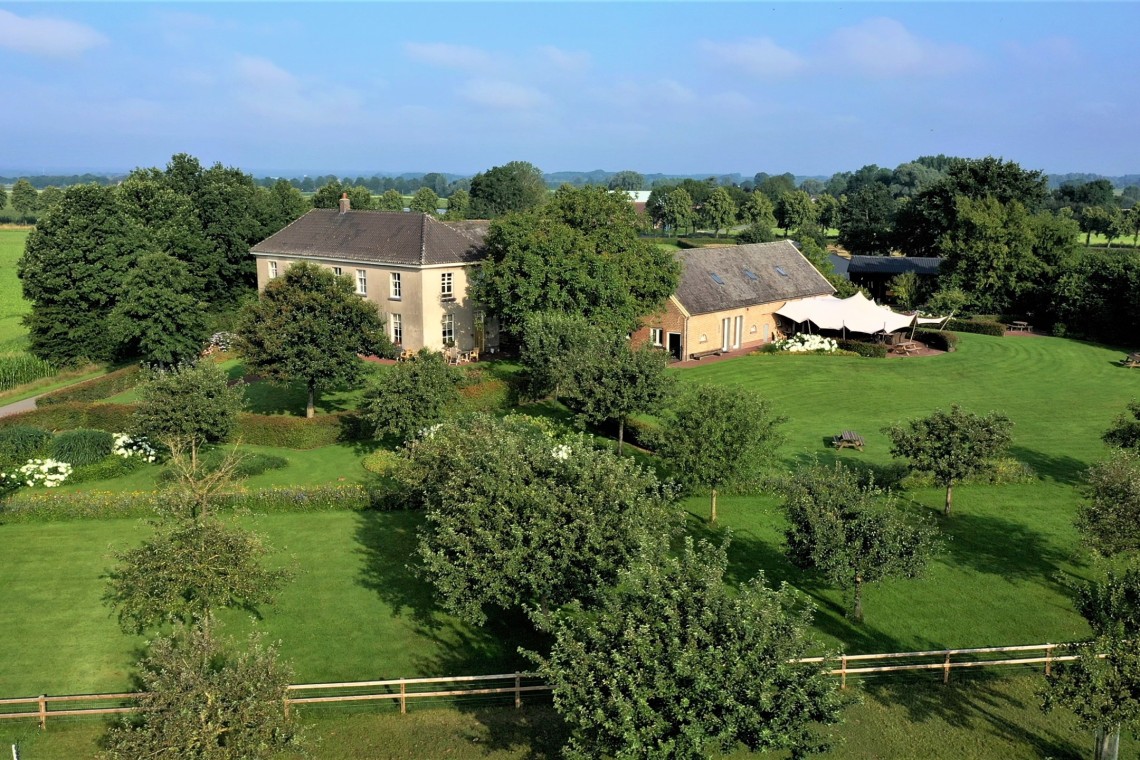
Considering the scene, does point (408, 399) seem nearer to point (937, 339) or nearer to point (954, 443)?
point (954, 443)

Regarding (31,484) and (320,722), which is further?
(31,484)

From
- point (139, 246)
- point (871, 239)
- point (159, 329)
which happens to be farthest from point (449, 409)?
point (871, 239)

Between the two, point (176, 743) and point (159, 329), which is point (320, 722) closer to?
point (176, 743)

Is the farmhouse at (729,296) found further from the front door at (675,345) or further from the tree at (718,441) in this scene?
the tree at (718,441)

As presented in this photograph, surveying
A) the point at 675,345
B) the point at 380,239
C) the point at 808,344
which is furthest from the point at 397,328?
the point at 808,344

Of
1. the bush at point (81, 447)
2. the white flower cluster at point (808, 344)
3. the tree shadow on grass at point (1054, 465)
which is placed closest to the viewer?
the tree shadow on grass at point (1054, 465)

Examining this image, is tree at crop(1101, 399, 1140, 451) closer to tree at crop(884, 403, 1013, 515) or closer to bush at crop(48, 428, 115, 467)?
tree at crop(884, 403, 1013, 515)

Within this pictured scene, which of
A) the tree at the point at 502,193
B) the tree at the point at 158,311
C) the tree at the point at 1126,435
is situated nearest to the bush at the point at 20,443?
the tree at the point at 158,311
